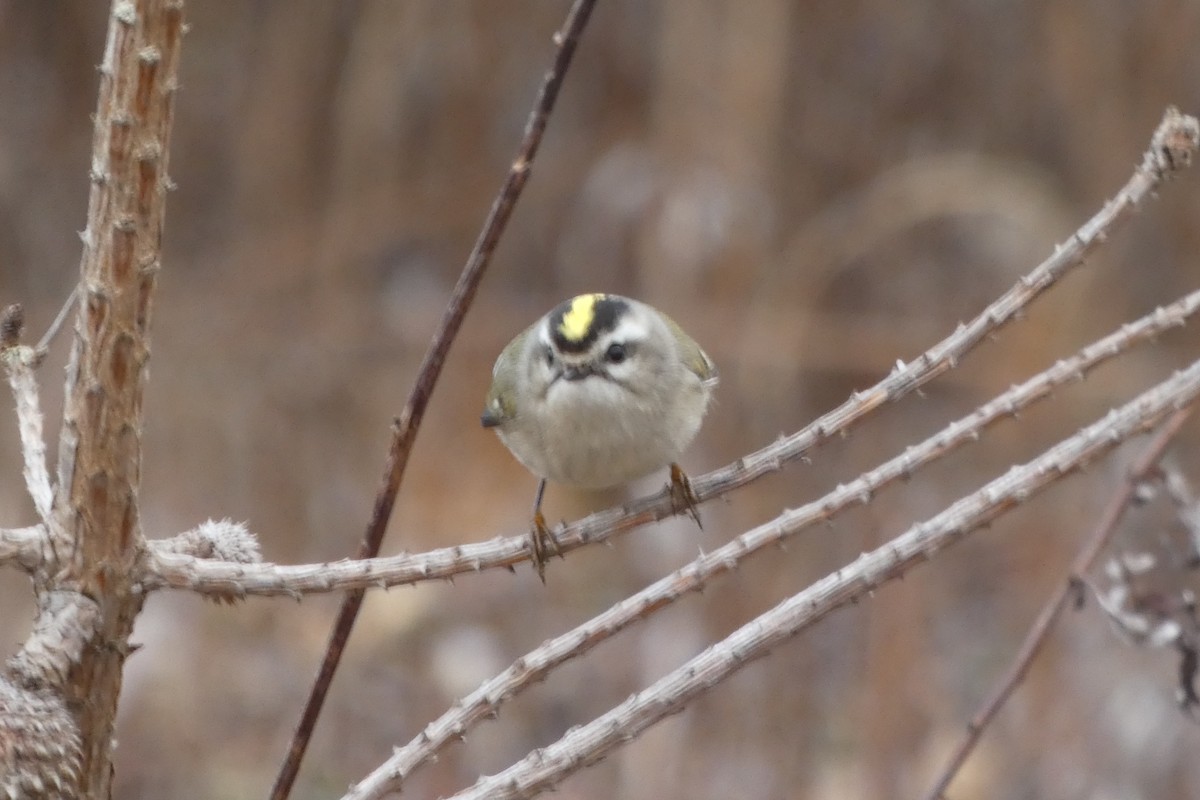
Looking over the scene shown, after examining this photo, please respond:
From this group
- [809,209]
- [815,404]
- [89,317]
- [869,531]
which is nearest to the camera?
[89,317]

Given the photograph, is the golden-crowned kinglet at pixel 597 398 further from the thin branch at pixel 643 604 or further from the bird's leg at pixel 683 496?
the thin branch at pixel 643 604

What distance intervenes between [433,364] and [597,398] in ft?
1.92

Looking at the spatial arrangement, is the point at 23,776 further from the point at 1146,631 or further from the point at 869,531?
the point at 869,531

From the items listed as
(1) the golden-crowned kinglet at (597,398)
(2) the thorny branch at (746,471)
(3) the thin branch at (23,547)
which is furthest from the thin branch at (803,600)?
(1) the golden-crowned kinglet at (597,398)

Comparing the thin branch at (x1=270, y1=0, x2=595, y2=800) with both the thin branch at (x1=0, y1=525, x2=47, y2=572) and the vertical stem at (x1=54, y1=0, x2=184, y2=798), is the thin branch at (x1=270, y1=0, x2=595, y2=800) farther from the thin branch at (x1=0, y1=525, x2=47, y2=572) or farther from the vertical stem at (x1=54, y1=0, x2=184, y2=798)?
the thin branch at (x1=0, y1=525, x2=47, y2=572)

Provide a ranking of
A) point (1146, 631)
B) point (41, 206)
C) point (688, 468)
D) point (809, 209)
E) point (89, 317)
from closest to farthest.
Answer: point (89, 317) < point (1146, 631) < point (688, 468) < point (809, 209) < point (41, 206)

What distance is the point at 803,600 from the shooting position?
1729 mm

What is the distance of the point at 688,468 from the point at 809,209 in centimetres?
162

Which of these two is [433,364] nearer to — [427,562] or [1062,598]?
[427,562]

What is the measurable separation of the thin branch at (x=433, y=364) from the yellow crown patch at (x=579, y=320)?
0.65 metres

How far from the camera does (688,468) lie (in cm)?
553

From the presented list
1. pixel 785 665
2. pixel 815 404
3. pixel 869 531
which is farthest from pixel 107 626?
pixel 815 404

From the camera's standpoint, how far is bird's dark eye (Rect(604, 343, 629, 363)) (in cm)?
262

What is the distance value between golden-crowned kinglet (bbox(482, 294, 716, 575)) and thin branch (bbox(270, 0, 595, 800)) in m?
0.40
